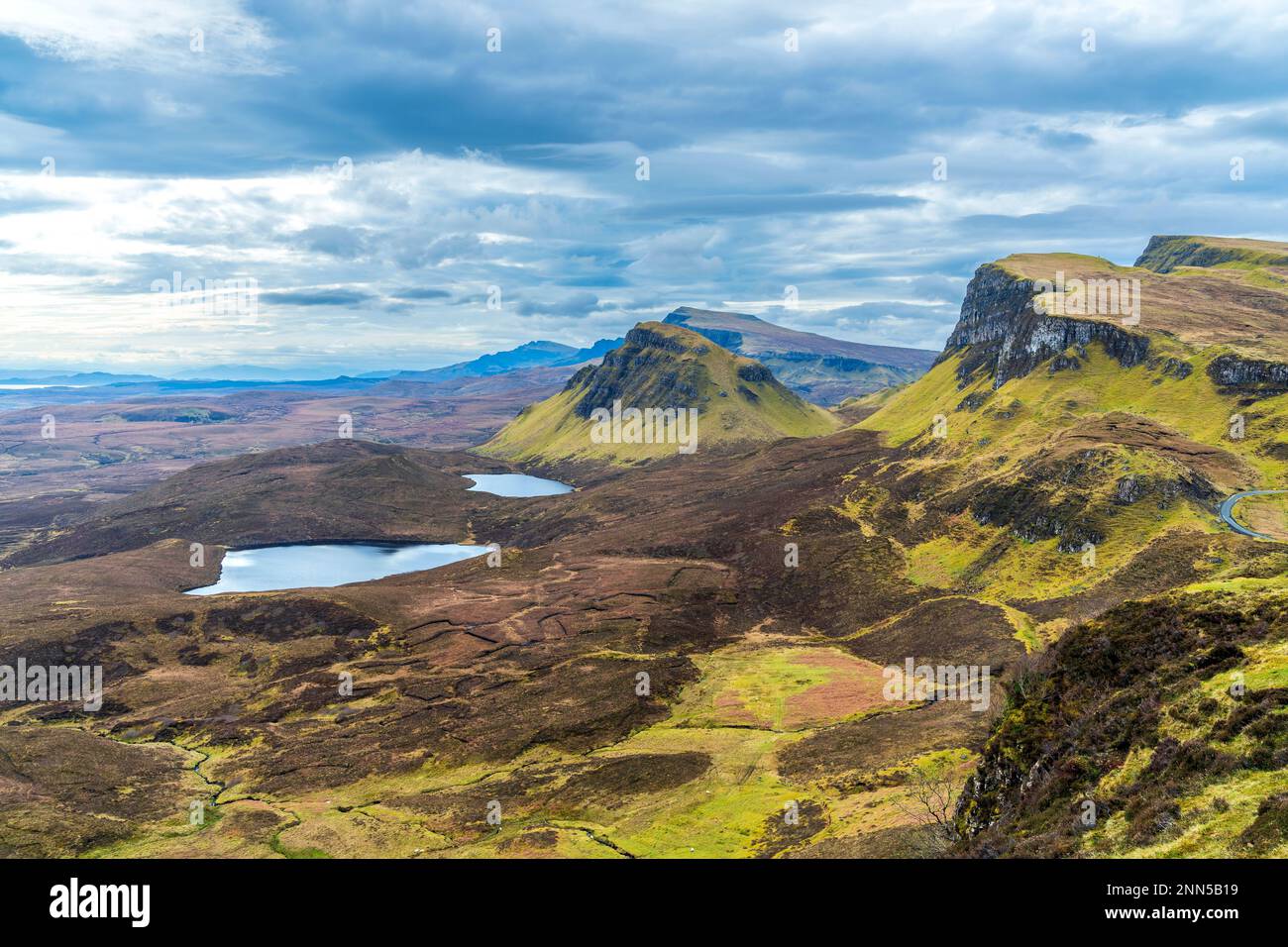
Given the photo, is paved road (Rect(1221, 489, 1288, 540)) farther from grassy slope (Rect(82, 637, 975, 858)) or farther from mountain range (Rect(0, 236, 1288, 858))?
grassy slope (Rect(82, 637, 975, 858))

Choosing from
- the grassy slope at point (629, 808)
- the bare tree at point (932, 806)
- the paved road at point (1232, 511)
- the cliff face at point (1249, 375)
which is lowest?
the grassy slope at point (629, 808)

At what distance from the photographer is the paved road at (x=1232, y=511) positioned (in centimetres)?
9300

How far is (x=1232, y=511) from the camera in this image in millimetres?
103188

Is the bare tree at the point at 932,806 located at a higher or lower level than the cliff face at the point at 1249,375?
lower

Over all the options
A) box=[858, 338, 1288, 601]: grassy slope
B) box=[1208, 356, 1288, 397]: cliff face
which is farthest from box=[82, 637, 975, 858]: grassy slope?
box=[1208, 356, 1288, 397]: cliff face

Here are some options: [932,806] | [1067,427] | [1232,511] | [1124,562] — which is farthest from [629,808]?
[1067,427]

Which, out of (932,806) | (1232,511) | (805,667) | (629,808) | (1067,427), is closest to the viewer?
(932,806)

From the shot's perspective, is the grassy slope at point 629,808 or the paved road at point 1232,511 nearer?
the grassy slope at point 629,808

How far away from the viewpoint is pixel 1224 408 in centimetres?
13612

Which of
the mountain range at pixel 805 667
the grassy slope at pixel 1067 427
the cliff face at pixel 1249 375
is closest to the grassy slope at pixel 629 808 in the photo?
the mountain range at pixel 805 667

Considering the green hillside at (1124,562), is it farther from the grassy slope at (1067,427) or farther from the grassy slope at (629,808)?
the grassy slope at (629,808)

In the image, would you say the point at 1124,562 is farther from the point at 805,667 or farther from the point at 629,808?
the point at 629,808
